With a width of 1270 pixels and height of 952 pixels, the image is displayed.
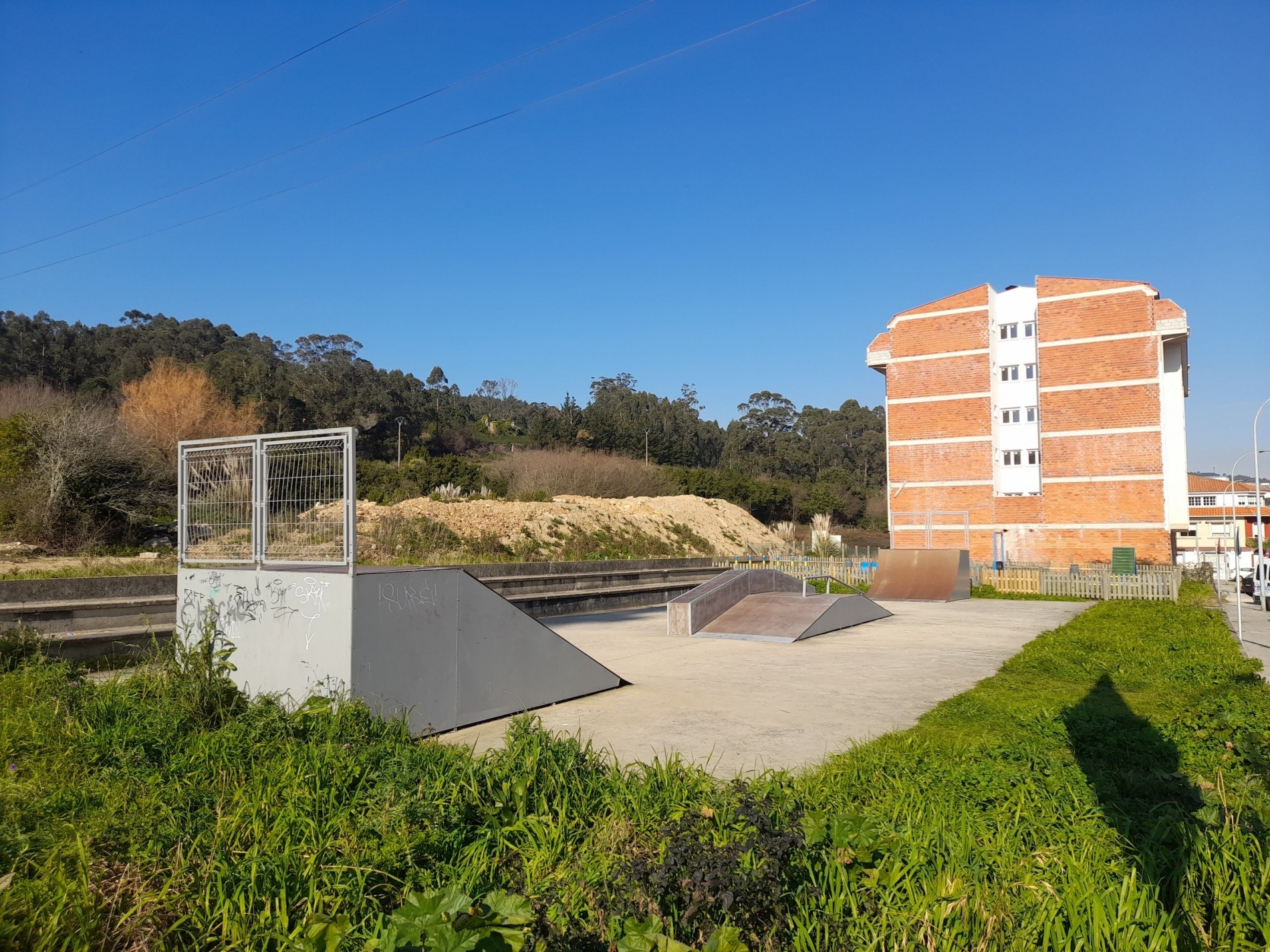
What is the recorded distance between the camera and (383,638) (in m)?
7.15

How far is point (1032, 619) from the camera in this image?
62.4 feet

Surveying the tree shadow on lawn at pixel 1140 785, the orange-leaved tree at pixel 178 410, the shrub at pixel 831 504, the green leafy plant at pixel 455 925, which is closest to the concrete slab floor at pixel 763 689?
the tree shadow on lawn at pixel 1140 785

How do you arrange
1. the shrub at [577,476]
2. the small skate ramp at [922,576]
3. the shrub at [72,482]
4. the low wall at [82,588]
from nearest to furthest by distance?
the low wall at [82,588]
the shrub at [72,482]
the small skate ramp at [922,576]
the shrub at [577,476]

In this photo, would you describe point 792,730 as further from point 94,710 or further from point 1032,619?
point 1032,619

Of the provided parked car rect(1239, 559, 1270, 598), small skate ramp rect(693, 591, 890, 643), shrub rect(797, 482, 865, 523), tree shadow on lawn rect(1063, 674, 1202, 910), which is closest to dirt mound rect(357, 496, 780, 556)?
small skate ramp rect(693, 591, 890, 643)

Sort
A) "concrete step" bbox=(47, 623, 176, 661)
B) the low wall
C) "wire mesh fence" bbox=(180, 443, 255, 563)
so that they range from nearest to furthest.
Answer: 1. "wire mesh fence" bbox=(180, 443, 255, 563)
2. "concrete step" bbox=(47, 623, 176, 661)
3. the low wall

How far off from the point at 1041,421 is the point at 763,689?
36.7 meters

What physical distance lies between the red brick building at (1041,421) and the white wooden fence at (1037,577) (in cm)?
1029

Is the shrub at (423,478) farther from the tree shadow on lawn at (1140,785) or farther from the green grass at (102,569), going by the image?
the tree shadow on lawn at (1140,785)

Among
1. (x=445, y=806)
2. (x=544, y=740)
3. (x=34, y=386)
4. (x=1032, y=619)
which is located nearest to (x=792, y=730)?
(x=544, y=740)

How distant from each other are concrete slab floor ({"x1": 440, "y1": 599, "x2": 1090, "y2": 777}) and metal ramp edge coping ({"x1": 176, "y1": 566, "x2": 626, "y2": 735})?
1.15ft

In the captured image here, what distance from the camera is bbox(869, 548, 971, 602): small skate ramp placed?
78.5 feet

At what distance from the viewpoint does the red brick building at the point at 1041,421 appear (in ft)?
126

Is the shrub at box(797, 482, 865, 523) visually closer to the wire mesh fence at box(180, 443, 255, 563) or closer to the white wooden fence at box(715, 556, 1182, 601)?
the white wooden fence at box(715, 556, 1182, 601)
